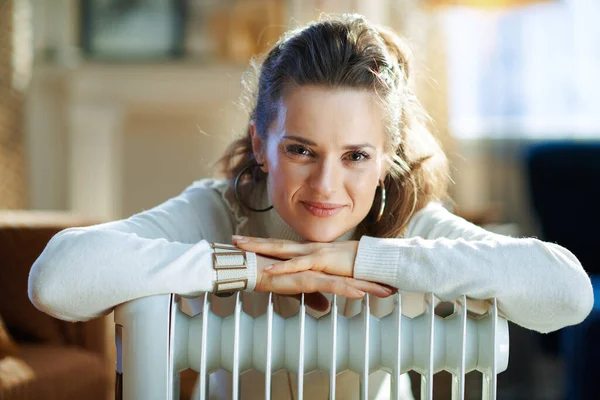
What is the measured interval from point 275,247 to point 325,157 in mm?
153

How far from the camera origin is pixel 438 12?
3.27m

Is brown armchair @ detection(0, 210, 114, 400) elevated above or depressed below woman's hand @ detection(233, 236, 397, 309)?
below

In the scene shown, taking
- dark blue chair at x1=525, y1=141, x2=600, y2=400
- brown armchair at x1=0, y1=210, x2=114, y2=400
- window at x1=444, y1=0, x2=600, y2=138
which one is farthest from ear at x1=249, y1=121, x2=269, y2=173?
window at x1=444, y1=0, x2=600, y2=138

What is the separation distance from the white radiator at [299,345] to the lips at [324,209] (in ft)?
0.54

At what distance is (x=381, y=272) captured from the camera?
1.09 meters

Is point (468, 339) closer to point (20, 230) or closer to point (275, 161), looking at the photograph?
point (275, 161)

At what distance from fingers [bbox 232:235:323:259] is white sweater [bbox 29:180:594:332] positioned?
0.03 metres

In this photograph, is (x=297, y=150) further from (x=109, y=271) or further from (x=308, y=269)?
(x=109, y=271)

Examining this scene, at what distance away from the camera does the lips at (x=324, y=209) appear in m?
1.19

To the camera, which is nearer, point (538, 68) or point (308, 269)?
point (308, 269)

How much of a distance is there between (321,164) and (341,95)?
11 cm

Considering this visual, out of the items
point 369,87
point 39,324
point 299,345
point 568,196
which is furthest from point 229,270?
point 568,196

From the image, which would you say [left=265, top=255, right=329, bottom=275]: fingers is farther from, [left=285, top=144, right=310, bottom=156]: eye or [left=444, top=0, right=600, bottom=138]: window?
[left=444, top=0, right=600, bottom=138]: window

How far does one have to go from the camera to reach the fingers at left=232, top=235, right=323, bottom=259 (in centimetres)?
112
